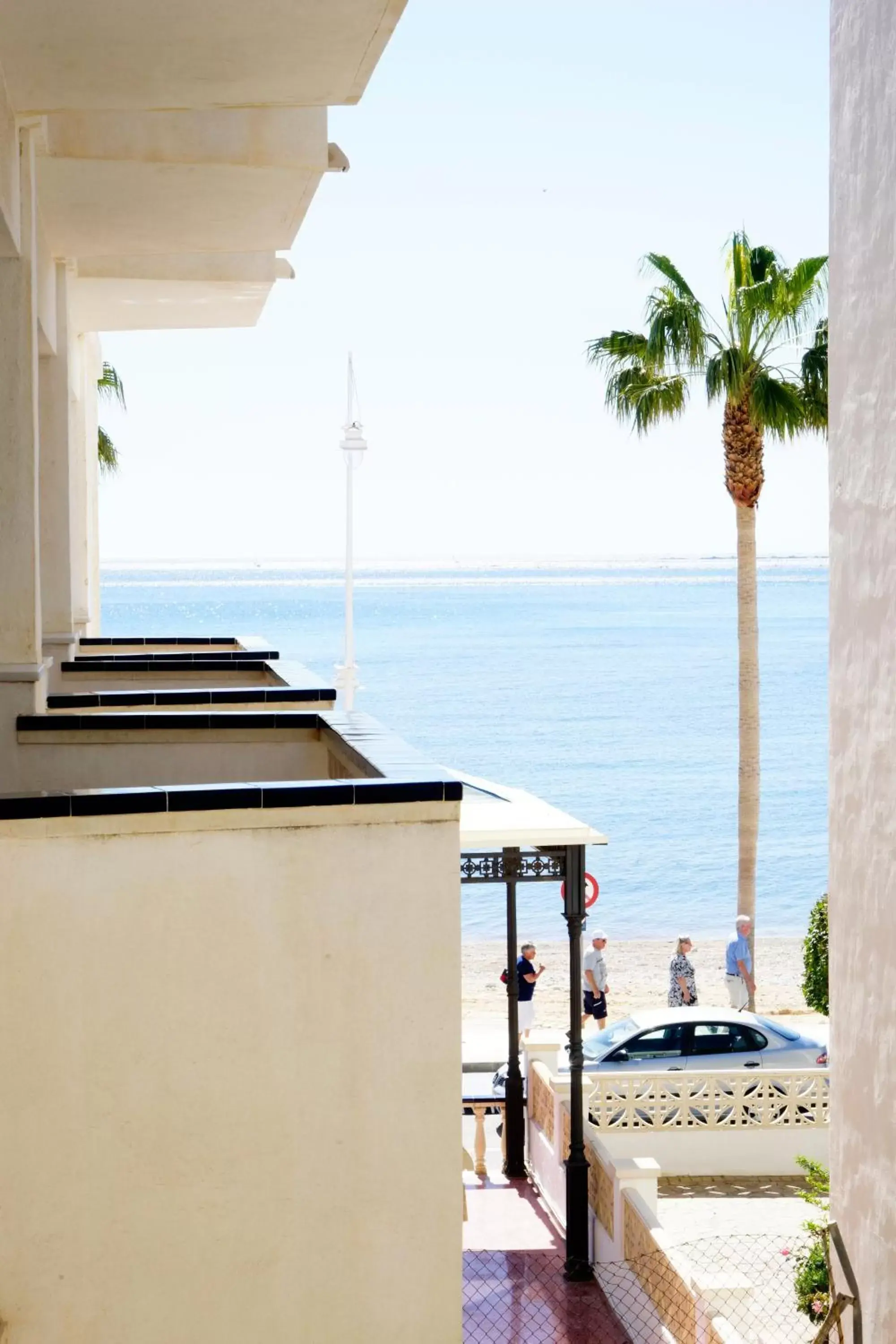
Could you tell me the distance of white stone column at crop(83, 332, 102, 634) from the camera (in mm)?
14781

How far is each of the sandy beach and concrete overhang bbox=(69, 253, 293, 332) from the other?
11357 mm

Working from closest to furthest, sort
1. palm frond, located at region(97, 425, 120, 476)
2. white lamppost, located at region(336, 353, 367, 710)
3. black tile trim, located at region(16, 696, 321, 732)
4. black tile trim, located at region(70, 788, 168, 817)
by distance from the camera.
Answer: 1. black tile trim, located at region(70, 788, 168, 817)
2. black tile trim, located at region(16, 696, 321, 732)
3. palm frond, located at region(97, 425, 120, 476)
4. white lamppost, located at region(336, 353, 367, 710)

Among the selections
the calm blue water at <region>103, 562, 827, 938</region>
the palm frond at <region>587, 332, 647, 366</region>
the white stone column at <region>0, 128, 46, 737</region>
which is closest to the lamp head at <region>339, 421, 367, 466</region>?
the palm frond at <region>587, 332, 647, 366</region>

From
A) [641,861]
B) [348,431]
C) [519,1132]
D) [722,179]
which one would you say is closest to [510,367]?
[722,179]

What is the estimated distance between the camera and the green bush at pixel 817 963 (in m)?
15.1

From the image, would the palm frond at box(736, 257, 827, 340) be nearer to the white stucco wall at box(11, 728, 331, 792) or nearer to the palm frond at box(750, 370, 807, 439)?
the palm frond at box(750, 370, 807, 439)

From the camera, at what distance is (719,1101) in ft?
39.3

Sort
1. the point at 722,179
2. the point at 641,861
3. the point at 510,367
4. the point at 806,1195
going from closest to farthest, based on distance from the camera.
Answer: the point at 806,1195, the point at 641,861, the point at 722,179, the point at 510,367

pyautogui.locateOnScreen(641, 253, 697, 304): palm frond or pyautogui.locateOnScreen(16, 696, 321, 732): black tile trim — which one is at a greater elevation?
pyautogui.locateOnScreen(641, 253, 697, 304): palm frond

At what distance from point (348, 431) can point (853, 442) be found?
1827 centimetres

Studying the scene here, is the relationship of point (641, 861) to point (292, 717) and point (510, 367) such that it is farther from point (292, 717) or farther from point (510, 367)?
point (510, 367)

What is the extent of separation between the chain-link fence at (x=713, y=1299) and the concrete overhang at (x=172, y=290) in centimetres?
714

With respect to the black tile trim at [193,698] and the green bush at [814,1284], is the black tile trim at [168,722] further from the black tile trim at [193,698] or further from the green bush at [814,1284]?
the green bush at [814,1284]

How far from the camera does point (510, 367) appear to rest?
11425 cm
